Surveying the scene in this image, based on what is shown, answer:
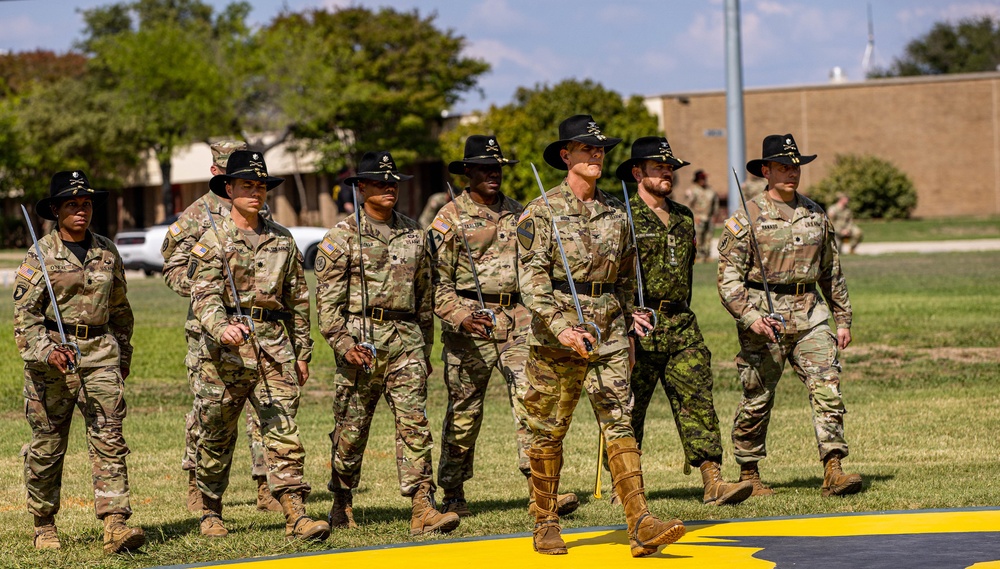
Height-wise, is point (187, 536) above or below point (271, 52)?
below

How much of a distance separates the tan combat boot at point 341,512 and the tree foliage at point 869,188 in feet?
142

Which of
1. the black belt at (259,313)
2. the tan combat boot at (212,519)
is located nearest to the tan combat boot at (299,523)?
the tan combat boot at (212,519)

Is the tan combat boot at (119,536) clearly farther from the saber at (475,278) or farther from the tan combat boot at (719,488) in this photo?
the tan combat boot at (719,488)

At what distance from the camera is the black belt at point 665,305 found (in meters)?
8.91

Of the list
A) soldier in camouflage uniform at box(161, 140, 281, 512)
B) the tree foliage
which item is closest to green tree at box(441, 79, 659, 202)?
the tree foliage

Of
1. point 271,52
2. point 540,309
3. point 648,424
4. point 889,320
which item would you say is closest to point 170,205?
point 271,52

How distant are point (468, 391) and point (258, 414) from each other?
1.42 metres

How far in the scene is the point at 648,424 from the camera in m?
12.8

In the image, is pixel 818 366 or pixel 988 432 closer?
pixel 818 366

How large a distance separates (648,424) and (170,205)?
57331 millimetres

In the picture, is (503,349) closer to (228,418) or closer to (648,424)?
(228,418)

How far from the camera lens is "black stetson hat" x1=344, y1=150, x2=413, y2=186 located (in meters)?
8.33

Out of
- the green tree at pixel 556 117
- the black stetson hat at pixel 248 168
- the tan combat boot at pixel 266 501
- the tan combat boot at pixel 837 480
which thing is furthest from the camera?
the green tree at pixel 556 117

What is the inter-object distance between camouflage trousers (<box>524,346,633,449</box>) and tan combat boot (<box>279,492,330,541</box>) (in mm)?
1318
